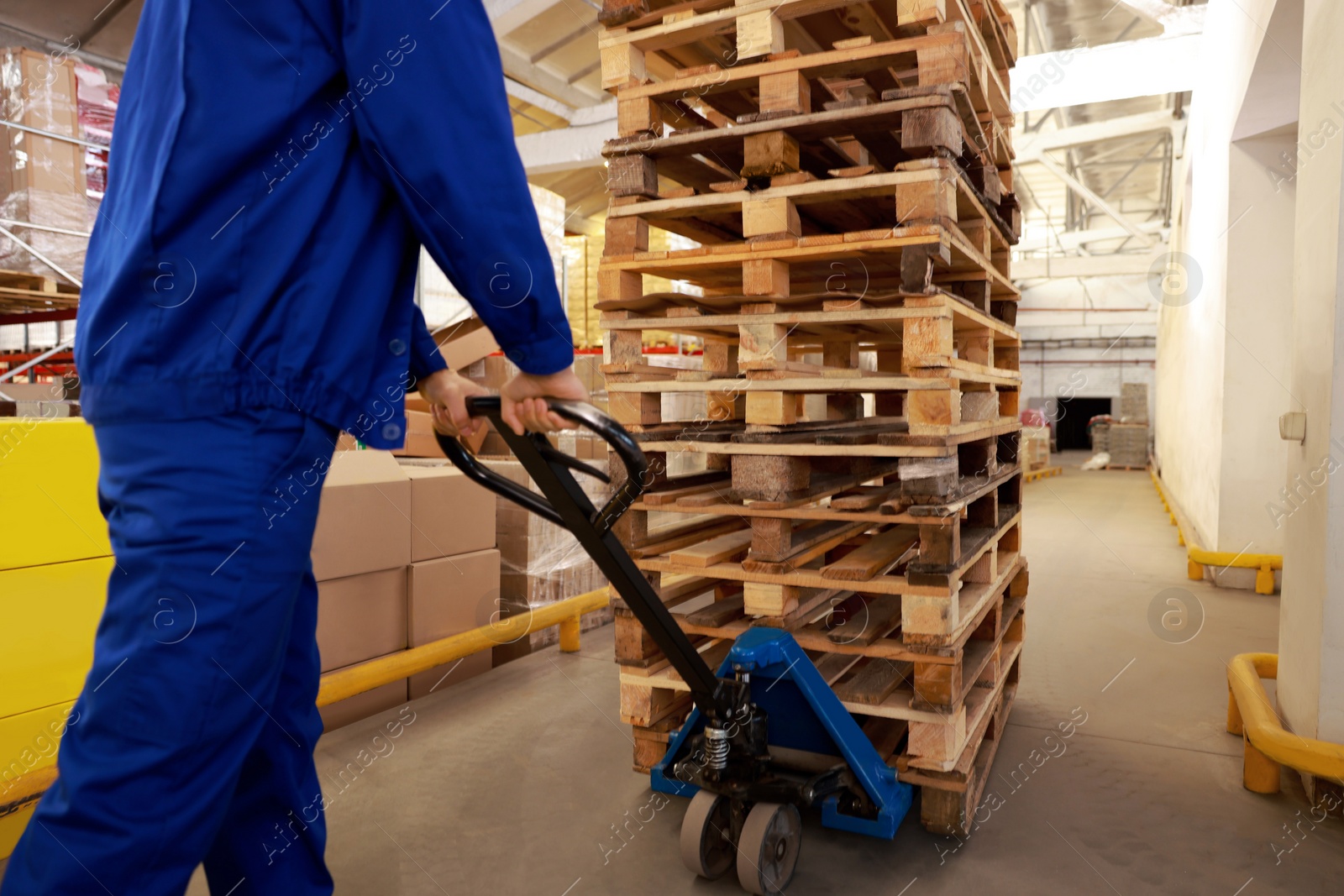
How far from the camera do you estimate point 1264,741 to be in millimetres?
2689

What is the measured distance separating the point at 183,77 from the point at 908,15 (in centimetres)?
192

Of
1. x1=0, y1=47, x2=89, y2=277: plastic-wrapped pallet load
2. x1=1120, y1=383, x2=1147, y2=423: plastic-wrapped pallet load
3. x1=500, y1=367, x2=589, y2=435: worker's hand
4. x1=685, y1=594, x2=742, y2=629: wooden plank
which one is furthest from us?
x1=1120, y1=383, x2=1147, y2=423: plastic-wrapped pallet load

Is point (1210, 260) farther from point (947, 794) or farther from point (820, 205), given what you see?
point (947, 794)

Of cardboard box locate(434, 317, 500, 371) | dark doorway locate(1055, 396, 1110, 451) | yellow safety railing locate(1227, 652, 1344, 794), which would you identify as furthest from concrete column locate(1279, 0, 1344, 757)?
dark doorway locate(1055, 396, 1110, 451)

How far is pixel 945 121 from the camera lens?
7.60 feet

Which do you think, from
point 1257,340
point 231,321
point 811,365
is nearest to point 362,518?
point 811,365

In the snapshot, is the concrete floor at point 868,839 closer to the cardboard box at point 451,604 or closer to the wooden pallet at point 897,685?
the cardboard box at point 451,604

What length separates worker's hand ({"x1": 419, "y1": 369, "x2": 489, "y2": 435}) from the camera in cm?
170

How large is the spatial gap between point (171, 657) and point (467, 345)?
4.37m

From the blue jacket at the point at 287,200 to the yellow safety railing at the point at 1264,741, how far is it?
269 cm

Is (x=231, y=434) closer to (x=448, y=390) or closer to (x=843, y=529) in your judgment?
(x=448, y=390)

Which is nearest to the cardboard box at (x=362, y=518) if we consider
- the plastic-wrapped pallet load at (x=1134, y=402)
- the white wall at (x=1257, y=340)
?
the white wall at (x=1257, y=340)

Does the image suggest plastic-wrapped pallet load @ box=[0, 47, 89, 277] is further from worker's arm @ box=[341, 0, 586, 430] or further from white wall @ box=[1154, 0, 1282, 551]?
white wall @ box=[1154, 0, 1282, 551]

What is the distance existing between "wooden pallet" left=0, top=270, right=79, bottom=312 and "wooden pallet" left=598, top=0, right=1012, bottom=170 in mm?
4647
